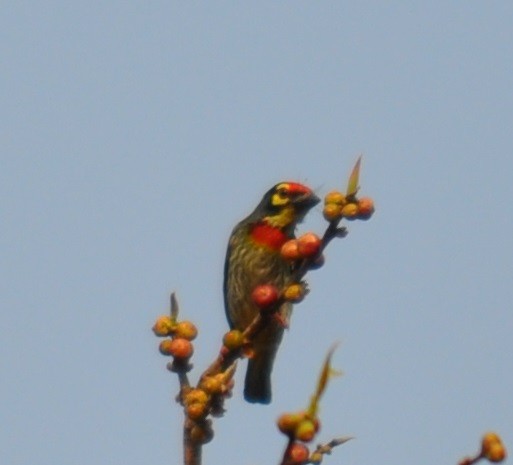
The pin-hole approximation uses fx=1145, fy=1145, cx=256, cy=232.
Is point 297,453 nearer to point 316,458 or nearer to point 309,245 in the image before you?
point 316,458

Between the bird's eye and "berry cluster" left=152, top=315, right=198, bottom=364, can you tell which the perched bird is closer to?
the bird's eye

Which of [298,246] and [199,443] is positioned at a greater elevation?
[298,246]

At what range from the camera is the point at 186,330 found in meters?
3.58

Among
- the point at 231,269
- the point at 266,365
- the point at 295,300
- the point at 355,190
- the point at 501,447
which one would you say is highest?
the point at 231,269

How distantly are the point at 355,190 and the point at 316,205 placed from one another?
477cm

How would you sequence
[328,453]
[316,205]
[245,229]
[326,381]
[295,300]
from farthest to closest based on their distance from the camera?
[245,229], [316,205], [295,300], [328,453], [326,381]

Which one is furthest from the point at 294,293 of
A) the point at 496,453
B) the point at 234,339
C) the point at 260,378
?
the point at 260,378

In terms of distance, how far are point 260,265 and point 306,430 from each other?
21.5 ft

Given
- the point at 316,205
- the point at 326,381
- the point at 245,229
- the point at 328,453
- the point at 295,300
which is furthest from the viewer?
the point at 245,229

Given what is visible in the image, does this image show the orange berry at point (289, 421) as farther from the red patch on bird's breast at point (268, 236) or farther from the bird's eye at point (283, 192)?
the red patch on bird's breast at point (268, 236)

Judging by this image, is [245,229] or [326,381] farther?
[245,229]

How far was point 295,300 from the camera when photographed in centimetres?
352

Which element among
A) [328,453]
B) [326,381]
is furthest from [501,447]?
[328,453]

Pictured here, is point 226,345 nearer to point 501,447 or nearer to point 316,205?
point 501,447
